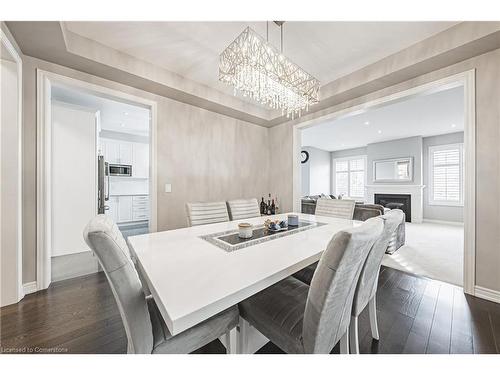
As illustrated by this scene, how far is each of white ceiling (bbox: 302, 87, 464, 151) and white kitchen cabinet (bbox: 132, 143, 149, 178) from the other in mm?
4572

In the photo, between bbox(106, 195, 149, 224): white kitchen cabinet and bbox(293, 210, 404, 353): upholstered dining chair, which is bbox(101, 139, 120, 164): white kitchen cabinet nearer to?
bbox(106, 195, 149, 224): white kitchen cabinet

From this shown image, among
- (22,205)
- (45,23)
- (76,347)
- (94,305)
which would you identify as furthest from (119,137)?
(76,347)

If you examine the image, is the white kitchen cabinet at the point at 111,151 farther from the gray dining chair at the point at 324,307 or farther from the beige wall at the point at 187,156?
the gray dining chair at the point at 324,307

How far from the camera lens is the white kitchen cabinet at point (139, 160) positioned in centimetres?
559

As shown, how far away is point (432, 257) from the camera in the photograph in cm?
309

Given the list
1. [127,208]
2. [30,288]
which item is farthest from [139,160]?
[30,288]

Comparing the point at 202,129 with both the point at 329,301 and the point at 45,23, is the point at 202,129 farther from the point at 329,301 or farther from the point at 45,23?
the point at 329,301

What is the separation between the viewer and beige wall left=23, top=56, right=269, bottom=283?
202 cm

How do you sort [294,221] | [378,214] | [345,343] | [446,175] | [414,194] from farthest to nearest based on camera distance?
[414,194] < [446,175] < [378,214] < [294,221] < [345,343]

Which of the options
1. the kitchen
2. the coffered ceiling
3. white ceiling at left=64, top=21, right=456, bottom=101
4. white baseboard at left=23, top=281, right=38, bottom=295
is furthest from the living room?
white baseboard at left=23, top=281, right=38, bottom=295

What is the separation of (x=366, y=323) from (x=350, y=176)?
7.74 meters

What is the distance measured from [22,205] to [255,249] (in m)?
A: 2.35

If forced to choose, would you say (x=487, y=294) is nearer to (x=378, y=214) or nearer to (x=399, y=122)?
(x=378, y=214)

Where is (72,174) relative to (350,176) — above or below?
below
